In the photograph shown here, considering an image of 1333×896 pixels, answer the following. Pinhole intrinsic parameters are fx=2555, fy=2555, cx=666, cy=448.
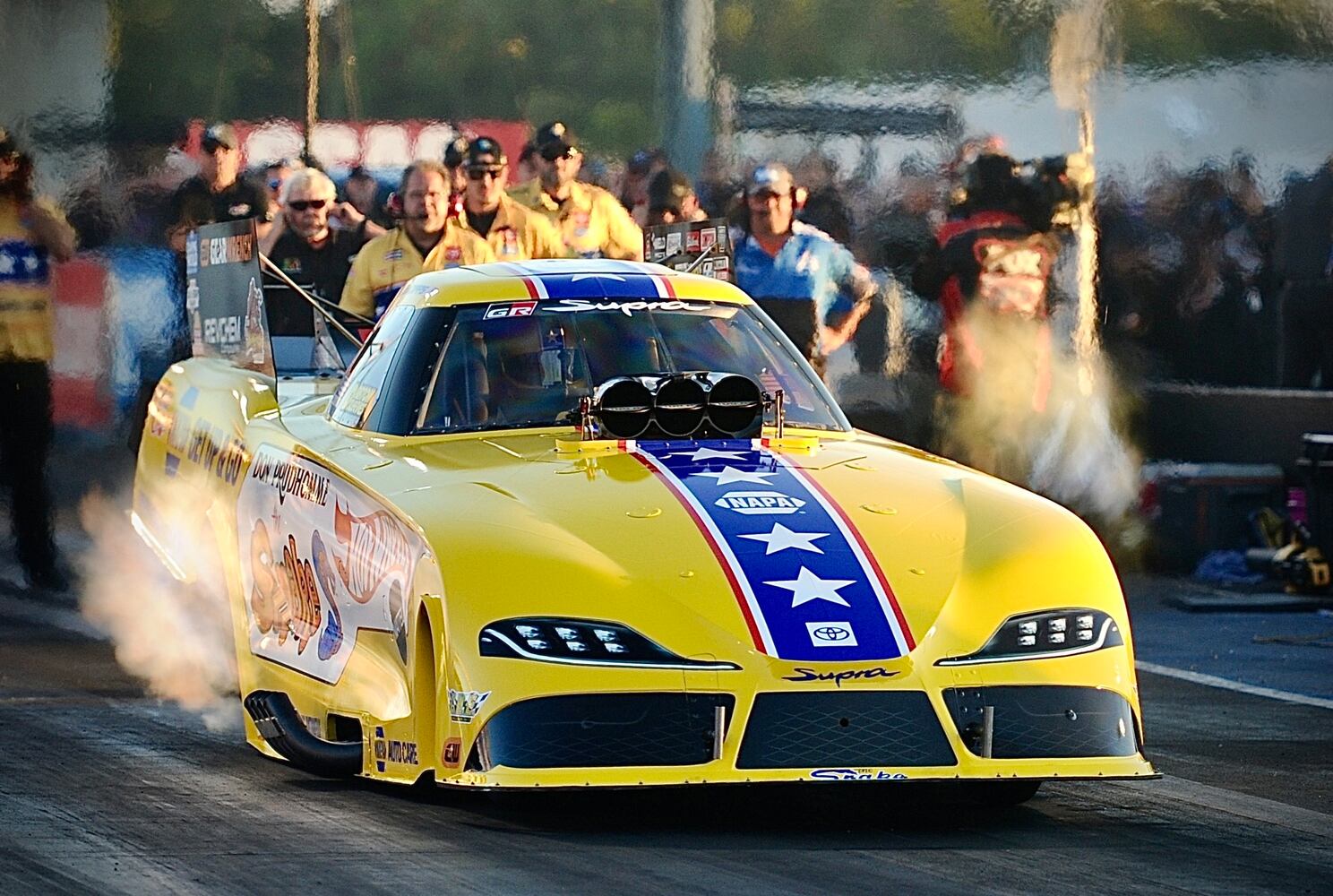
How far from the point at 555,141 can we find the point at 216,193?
2007 mm

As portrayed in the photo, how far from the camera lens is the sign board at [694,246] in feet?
33.3

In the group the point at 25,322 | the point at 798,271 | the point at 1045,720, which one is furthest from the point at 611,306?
the point at 798,271

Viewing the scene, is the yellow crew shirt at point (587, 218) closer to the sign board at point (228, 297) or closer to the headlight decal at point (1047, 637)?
the sign board at point (228, 297)

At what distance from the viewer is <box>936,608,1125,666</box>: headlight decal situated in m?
6.07

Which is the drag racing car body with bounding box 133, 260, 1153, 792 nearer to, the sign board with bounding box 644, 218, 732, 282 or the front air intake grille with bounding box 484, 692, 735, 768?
the front air intake grille with bounding box 484, 692, 735, 768

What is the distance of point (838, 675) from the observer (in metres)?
5.89

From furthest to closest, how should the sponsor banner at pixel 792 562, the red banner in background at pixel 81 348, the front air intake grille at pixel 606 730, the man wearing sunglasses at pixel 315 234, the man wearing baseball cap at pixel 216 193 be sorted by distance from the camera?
the man wearing sunglasses at pixel 315 234, the man wearing baseball cap at pixel 216 193, the red banner in background at pixel 81 348, the sponsor banner at pixel 792 562, the front air intake grille at pixel 606 730

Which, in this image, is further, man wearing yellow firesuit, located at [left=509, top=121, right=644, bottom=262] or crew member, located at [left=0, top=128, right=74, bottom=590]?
man wearing yellow firesuit, located at [left=509, top=121, right=644, bottom=262]

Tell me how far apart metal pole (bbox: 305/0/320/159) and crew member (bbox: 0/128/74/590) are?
4.88ft

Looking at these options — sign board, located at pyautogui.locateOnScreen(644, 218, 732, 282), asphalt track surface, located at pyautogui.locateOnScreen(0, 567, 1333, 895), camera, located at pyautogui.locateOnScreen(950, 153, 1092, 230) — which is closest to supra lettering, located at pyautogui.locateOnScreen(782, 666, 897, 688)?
asphalt track surface, located at pyautogui.locateOnScreen(0, 567, 1333, 895)

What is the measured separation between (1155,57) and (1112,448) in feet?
7.53

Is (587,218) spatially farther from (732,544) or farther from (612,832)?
(612,832)

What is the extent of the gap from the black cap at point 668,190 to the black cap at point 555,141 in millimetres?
508

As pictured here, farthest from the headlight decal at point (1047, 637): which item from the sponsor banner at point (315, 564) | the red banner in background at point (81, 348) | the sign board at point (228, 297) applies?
the red banner in background at point (81, 348)
